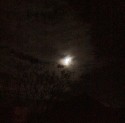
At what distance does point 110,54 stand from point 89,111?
0.86 metres

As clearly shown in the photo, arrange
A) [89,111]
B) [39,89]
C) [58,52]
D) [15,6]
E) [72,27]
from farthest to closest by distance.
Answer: [89,111] → [39,89] → [58,52] → [72,27] → [15,6]

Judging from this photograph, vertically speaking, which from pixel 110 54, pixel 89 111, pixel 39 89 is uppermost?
pixel 110 54

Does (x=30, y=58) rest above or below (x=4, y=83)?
above

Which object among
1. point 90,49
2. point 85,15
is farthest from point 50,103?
point 85,15

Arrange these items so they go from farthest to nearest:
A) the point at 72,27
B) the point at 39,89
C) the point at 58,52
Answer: the point at 39,89 < the point at 58,52 < the point at 72,27

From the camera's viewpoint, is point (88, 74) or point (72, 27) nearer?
point (72, 27)

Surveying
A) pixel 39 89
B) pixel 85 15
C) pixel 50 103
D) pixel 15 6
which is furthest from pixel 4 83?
pixel 85 15

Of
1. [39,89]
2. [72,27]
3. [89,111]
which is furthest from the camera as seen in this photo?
[89,111]

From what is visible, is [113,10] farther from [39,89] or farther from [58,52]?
[39,89]

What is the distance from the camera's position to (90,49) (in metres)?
2.72

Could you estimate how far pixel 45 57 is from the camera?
9.00 feet

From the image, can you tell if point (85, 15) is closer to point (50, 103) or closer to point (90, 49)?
point (90, 49)

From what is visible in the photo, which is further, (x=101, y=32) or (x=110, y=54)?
(x=110, y=54)

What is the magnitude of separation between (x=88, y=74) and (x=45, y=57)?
24.7 inches
